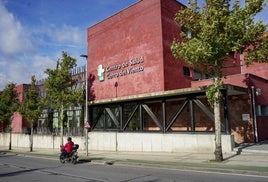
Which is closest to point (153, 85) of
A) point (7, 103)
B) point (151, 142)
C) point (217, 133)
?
point (151, 142)

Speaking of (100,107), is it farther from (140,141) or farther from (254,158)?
(254,158)

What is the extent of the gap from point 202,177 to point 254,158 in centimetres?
584

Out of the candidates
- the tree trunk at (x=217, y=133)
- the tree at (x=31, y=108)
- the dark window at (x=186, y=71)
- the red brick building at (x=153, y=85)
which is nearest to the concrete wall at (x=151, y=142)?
the red brick building at (x=153, y=85)

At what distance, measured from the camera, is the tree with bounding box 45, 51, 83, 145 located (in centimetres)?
3117

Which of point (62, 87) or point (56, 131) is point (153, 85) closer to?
point (62, 87)

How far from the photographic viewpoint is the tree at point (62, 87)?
3117 cm

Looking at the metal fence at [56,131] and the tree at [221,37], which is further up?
the tree at [221,37]

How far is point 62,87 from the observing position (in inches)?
1262

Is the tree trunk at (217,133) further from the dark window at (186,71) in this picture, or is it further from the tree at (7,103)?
the tree at (7,103)

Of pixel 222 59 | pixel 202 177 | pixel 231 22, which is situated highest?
pixel 231 22

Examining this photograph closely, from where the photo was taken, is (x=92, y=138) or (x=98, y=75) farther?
(x=98, y=75)

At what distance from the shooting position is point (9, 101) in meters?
42.2

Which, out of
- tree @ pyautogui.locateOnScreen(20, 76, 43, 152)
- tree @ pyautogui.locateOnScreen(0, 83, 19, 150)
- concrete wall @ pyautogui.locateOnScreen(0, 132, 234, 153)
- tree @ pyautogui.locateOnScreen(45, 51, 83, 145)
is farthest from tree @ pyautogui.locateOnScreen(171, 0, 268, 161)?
tree @ pyautogui.locateOnScreen(0, 83, 19, 150)

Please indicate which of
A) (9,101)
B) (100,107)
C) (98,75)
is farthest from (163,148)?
(9,101)
